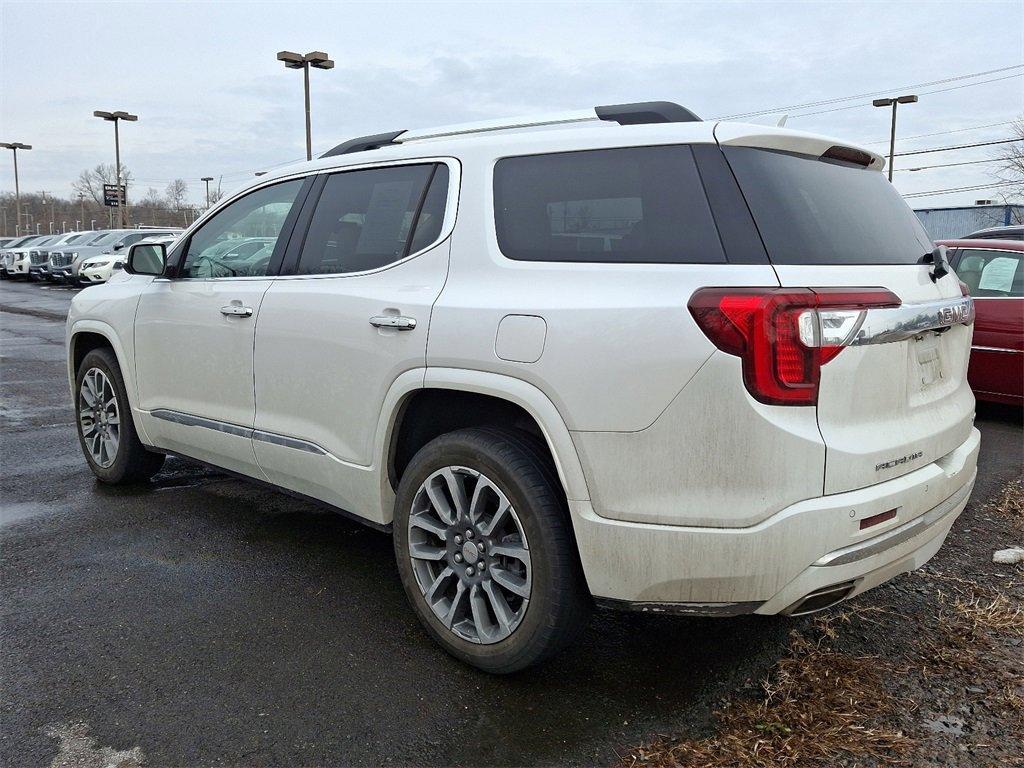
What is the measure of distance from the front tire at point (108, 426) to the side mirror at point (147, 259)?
0.67m

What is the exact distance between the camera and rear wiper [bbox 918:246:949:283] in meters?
2.97

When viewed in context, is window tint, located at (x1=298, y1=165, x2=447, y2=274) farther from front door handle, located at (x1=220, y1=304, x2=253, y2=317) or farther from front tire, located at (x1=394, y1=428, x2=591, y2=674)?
front tire, located at (x1=394, y1=428, x2=591, y2=674)

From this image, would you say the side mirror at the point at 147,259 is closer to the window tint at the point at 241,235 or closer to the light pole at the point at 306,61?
the window tint at the point at 241,235

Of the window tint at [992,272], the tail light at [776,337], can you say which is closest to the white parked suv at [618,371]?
the tail light at [776,337]

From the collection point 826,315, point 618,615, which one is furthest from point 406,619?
point 826,315

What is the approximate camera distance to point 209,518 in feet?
15.1

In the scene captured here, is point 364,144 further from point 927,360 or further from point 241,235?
point 927,360

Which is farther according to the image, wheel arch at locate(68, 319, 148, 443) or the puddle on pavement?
wheel arch at locate(68, 319, 148, 443)

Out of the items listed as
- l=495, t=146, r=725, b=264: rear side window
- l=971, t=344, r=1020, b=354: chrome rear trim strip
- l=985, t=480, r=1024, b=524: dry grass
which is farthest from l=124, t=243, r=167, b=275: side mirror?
l=971, t=344, r=1020, b=354: chrome rear trim strip

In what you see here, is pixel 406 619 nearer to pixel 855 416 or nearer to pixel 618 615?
pixel 618 615

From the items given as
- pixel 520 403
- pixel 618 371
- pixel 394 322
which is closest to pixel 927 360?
pixel 618 371

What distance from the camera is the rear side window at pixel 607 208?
2582 mm

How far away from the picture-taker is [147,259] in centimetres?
458

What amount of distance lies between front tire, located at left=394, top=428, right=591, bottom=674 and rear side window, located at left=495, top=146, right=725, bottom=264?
0.68 metres
